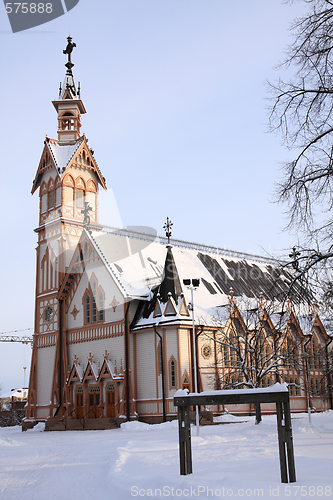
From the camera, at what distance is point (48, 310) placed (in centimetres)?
4094

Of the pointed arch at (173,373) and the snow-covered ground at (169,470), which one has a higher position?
the pointed arch at (173,373)

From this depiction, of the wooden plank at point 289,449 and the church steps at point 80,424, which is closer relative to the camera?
the wooden plank at point 289,449

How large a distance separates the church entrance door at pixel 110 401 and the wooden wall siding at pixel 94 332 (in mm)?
3463

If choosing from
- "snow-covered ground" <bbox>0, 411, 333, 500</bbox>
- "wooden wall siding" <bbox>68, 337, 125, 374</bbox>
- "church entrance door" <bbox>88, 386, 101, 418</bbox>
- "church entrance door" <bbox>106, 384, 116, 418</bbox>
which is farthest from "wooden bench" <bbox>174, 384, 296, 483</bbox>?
"church entrance door" <bbox>88, 386, 101, 418</bbox>

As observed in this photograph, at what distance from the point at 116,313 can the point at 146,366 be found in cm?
435

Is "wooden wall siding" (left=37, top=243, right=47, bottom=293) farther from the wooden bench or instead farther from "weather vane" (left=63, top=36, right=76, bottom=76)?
the wooden bench

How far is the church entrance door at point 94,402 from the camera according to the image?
35188 millimetres

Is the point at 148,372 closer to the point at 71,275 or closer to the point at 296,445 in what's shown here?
the point at 71,275

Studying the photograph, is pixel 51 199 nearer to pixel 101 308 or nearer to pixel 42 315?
pixel 42 315

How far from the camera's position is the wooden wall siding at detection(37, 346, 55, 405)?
39069 millimetres

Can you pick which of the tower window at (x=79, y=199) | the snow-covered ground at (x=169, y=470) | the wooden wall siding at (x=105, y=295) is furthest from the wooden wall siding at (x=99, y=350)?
the snow-covered ground at (x=169, y=470)

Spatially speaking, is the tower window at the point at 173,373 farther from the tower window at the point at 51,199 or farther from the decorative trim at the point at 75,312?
the tower window at the point at 51,199

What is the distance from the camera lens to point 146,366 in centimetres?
3353

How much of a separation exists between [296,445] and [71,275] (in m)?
25.5
